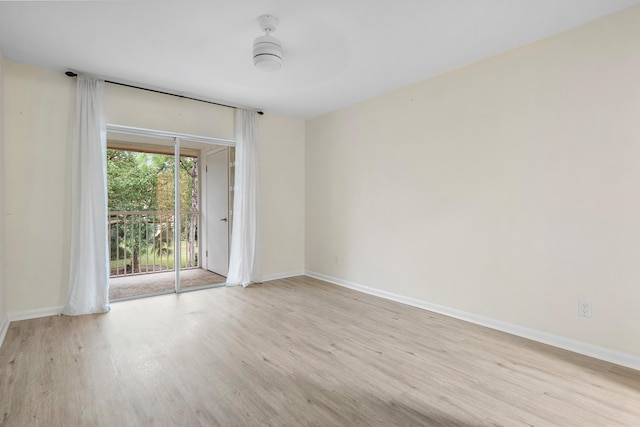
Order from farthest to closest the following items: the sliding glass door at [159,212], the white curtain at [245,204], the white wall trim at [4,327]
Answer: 1. the sliding glass door at [159,212]
2. the white curtain at [245,204]
3. the white wall trim at [4,327]

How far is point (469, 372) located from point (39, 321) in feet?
13.3

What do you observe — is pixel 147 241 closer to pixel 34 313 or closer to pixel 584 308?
pixel 34 313

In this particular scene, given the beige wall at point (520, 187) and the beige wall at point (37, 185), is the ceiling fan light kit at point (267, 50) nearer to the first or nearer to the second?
the beige wall at point (520, 187)

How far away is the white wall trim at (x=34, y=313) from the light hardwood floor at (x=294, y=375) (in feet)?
0.36

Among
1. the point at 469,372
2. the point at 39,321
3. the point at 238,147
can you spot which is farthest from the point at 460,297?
the point at 39,321

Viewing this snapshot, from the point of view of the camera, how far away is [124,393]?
2031 millimetres

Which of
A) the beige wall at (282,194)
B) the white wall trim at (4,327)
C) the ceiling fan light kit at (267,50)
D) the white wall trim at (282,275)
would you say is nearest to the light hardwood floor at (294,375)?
the white wall trim at (4,327)

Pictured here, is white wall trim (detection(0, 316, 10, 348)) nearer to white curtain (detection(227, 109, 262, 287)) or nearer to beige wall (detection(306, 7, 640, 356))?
white curtain (detection(227, 109, 262, 287))

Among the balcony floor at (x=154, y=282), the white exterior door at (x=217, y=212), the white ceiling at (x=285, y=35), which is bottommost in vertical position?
the balcony floor at (x=154, y=282)

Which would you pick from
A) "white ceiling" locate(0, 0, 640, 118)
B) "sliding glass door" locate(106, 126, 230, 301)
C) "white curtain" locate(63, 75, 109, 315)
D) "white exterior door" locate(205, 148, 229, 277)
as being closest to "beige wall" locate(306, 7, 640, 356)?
"white ceiling" locate(0, 0, 640, 118)

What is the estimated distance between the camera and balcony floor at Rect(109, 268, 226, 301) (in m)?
4.52

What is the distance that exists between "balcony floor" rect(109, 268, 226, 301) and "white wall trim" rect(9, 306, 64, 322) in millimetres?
598

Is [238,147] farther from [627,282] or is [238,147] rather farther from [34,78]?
[627,282]

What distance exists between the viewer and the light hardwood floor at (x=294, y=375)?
183 cm
